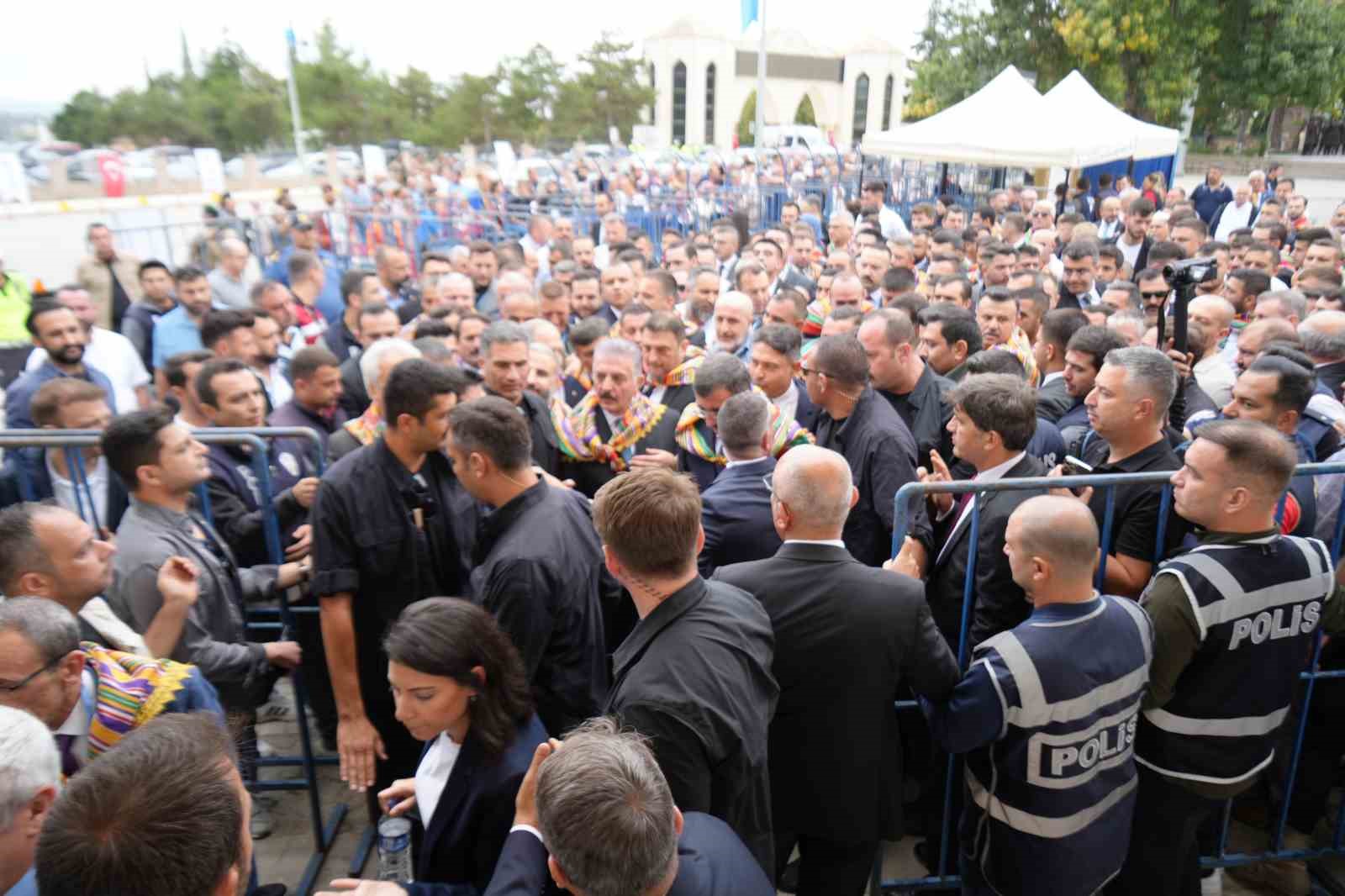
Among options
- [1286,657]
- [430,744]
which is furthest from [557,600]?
[1286,657]

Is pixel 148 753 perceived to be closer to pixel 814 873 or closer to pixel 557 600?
pixel 557 600

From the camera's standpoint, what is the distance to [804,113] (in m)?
86.9

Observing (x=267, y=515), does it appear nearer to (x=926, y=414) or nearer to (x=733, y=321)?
(x=926, y=414)

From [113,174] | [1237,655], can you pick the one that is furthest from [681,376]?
[113,174]

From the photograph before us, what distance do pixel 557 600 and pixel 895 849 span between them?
6.67 ft

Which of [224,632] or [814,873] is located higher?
[224,632]

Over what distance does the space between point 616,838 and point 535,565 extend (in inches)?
48.4

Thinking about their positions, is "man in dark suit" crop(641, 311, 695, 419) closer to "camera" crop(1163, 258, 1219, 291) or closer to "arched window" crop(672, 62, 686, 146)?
"camera" crop(1163, 258, 1219, 291)

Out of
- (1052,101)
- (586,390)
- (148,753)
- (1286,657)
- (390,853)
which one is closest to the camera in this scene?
Result: (148,753)

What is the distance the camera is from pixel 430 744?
95.8 inches

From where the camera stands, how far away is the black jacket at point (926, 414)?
172 inches

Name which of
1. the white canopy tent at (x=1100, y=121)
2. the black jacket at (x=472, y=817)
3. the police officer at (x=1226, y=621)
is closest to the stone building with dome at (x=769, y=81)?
the white canopy tent at (x=1100, y=121)

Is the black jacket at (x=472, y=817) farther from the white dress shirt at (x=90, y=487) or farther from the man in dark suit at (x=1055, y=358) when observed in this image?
the man in dark suit at (x=1055, y=358)

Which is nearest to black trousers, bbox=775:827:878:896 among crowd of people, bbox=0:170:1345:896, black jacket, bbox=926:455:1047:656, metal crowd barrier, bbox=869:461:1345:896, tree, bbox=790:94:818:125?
crowd of people, bbox=0:170:1345:896
